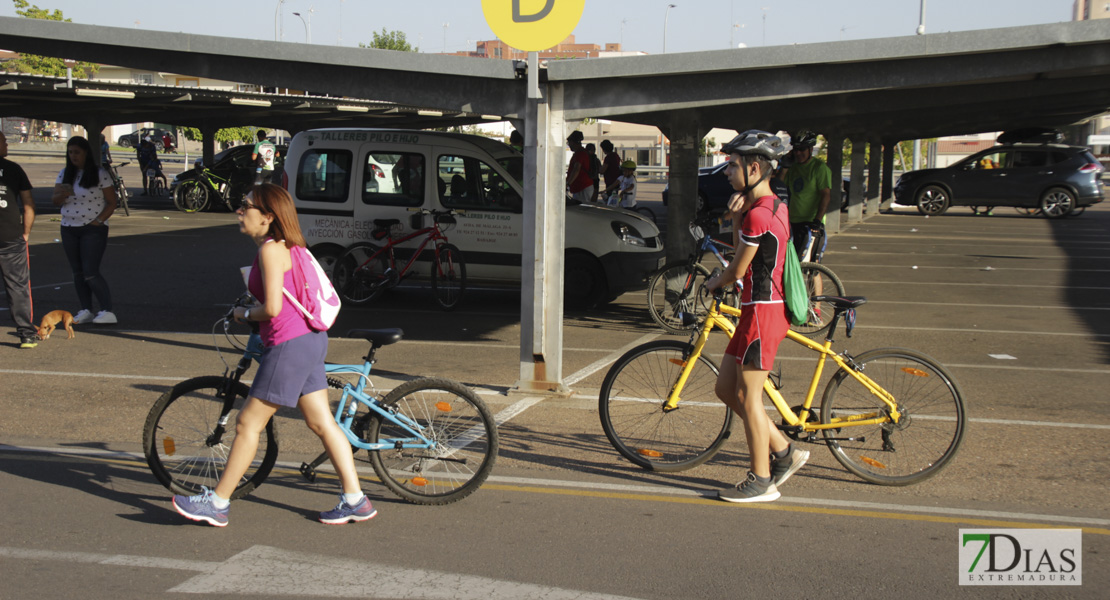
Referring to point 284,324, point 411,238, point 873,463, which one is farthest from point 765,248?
point 411,238

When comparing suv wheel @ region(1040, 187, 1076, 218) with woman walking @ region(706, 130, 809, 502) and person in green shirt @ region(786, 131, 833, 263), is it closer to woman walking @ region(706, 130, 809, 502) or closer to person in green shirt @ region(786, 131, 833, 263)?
person in green shirt @ region(786, 131, 833, 263)

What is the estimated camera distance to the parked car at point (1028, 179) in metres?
27.1

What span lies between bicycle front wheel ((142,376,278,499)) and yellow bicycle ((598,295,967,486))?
2.04 meters

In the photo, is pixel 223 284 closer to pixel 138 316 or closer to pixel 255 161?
pixel 138 316

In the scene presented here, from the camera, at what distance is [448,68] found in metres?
7.77

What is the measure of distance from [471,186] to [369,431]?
22.9 feet

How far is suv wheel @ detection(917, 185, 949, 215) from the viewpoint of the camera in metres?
28.4

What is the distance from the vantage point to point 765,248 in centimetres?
517

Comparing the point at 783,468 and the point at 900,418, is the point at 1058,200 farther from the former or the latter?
the point at 783,468

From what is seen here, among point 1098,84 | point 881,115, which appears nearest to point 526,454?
point 1098,84

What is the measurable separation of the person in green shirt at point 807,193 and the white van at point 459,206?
6.00ft

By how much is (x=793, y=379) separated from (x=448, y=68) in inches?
153

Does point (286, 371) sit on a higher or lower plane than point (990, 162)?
lower

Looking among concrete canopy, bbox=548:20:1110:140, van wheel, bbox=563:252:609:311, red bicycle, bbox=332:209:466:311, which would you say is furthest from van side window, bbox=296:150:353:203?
concrete canopy, bbox=548:20:1110:140
